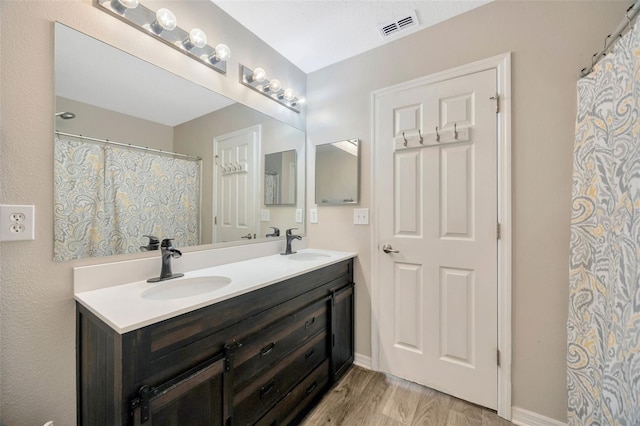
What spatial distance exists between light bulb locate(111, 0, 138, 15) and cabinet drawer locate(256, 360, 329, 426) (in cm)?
196

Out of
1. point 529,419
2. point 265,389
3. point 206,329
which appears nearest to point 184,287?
point 206,329

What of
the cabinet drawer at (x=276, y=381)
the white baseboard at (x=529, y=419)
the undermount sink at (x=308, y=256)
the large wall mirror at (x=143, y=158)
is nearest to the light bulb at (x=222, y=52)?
the large wall mirror at (x=143, y=158)

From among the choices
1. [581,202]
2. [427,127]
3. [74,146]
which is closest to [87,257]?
[74,146]

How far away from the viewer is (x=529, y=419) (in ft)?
4.58

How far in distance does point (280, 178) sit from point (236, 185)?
17.2 inches

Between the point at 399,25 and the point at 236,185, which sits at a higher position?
the point at 399,25

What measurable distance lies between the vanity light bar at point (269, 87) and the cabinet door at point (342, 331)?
1.51 metres

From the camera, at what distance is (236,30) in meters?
1.68

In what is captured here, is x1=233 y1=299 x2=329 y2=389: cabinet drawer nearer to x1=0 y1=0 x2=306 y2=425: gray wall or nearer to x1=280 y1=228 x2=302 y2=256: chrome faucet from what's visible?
x1=280 y1=228 x2=302 y2=256: chrome faucet

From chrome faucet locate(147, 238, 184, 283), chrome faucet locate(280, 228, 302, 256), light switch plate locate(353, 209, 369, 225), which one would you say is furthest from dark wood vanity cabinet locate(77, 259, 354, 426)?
light switch plate locate(353, 209, 369, 225)

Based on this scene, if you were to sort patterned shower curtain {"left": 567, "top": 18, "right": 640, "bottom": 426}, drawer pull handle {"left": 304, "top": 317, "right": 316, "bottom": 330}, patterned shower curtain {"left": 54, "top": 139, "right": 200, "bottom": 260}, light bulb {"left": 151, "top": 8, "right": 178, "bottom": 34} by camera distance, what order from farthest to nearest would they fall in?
drawer pull handle {"left": 304, "top": 317, "right": 316, "bottom": 330}
light bulb {"left": 151, "top": 8, "right": 178, "bottom": 34}
patterned shower curtain {"left": 54, "top": 139, "right": 200, "bottom": 260}
patterned shower curtain {"left": 567, "top": 18, "right": 640, "bottom": 426}

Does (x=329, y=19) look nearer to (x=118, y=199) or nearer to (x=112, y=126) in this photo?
(x=112, y=126)

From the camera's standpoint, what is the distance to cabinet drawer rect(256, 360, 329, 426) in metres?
1.26

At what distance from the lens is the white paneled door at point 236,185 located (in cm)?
160
